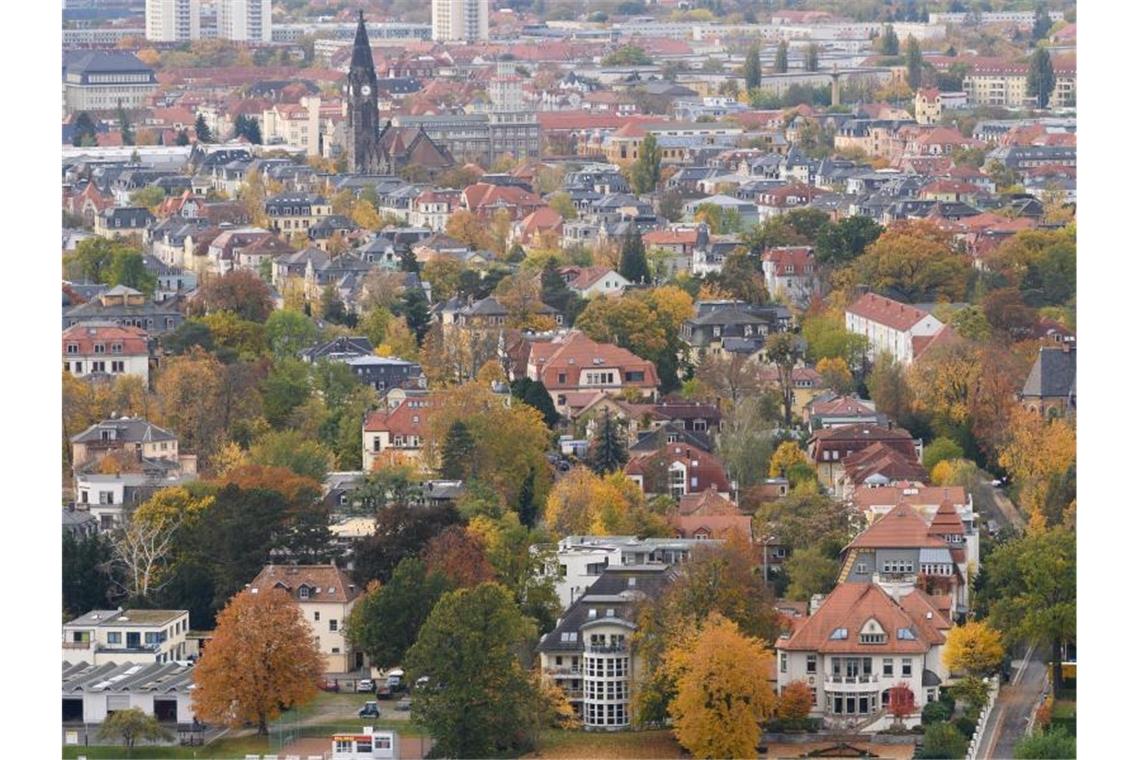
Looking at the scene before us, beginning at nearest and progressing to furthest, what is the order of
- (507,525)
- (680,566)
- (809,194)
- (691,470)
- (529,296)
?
(680,566) < (507,525) < (691,470) < (529,296) < (809,194)

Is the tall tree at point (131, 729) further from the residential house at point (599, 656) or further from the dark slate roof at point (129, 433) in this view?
the dark slate roof at point (129, 433)

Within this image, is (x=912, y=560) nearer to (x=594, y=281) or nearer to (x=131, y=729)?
(x=131, y=729)

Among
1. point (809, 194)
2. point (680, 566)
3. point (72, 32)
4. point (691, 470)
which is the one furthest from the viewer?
point (72, 32)

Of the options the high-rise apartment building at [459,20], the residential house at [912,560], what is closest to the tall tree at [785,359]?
the residential house at [912,560]

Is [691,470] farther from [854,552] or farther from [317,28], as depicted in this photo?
[317,28]

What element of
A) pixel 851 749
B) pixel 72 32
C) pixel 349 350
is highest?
pixel 72 32

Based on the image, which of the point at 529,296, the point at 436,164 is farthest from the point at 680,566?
the point at 436,164

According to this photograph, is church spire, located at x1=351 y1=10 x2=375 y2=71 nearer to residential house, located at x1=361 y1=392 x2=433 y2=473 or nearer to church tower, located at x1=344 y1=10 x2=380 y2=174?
church tower, located at x1=344 y1=10 x2=380 y2=174
